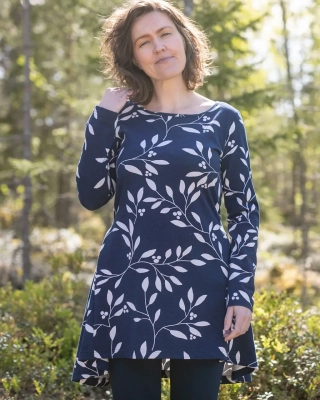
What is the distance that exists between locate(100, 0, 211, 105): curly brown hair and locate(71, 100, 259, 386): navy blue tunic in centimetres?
19

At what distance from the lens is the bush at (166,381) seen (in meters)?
3.39

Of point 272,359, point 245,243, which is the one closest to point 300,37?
point 272,359

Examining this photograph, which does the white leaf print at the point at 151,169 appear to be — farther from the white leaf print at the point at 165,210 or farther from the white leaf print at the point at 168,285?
the white leaf print at the point at 168,285

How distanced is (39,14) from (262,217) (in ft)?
24.7

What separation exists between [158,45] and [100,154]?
1.68 feet

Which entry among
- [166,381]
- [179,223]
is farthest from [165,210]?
[166,381]

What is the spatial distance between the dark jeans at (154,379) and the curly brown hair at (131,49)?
41.9 inches

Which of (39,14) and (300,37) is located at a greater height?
(39,14)

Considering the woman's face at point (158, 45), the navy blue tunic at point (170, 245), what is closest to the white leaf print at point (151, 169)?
the navy blue tunic at point (170, 245)

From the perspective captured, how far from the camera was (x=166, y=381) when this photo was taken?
3.31 meters

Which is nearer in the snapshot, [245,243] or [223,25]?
[245,243]

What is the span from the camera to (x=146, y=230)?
224cm

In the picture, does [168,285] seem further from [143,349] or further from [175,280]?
[143,349]

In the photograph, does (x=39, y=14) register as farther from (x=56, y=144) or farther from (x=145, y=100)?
(x=145, y=100)
